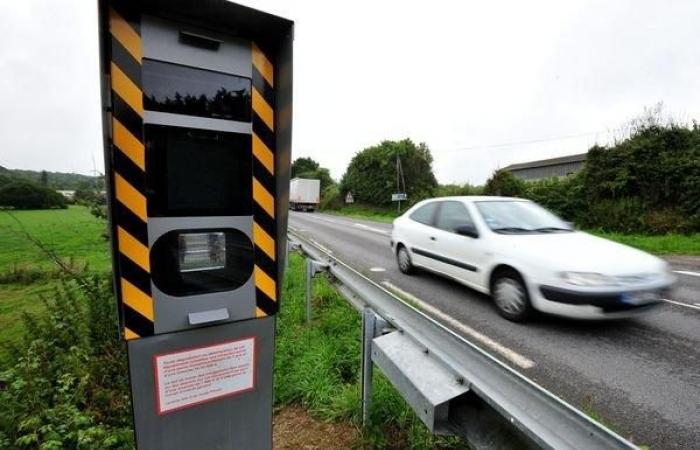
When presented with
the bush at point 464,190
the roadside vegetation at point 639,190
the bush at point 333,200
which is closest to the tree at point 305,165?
the bush at point 333,200

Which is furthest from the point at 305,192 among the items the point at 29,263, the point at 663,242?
the point at 663,242

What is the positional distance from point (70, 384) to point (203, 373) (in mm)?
2309

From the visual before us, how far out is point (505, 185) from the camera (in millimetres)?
17453

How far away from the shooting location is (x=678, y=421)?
2.54 metres

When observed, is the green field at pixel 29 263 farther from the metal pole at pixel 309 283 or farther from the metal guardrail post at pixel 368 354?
the metal guardrail post at pixel 368 354

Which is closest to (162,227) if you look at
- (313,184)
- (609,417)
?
(609,417)

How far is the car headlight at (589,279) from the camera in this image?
378cm

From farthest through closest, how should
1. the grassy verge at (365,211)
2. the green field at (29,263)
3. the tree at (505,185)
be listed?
the grassy verge at (365,211) < the tree at (505,185) < the green field at (29,263)

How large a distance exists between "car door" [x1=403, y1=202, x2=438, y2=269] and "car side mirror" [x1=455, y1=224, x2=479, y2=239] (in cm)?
82

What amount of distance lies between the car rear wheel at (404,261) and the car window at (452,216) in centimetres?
112

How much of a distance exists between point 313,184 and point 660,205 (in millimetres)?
31893

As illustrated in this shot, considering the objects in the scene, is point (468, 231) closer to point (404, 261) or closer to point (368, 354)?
point (404, 261)

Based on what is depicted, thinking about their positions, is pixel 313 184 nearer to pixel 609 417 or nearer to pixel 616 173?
pixel 616 173

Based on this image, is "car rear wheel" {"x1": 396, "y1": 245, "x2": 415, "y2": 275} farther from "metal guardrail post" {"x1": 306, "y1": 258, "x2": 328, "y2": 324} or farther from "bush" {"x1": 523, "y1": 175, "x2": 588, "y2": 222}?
"bush" {"x1": 523, "y1": 175, "x2": 588, "y2": 222}
